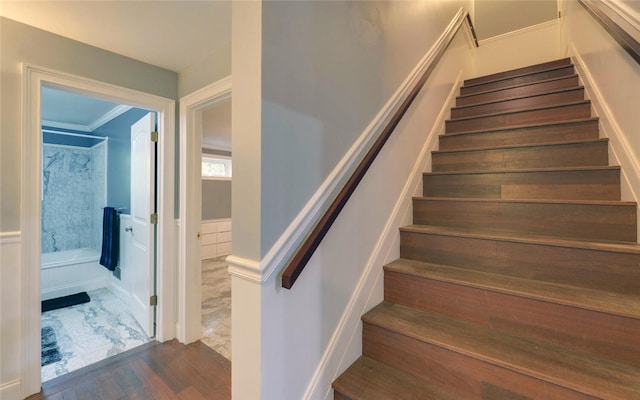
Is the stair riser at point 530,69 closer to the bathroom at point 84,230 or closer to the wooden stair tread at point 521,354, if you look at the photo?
the wooden stair tread at point 521,354

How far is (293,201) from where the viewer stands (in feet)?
3.26

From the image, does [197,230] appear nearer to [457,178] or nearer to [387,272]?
[387,272]

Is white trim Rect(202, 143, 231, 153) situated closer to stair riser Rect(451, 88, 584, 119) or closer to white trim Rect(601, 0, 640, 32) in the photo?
stair riser Rect(451, 88, 584, 119)

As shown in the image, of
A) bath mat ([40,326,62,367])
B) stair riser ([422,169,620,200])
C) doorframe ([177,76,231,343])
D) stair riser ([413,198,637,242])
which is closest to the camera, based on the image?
stair riser ([413,198,637,242])

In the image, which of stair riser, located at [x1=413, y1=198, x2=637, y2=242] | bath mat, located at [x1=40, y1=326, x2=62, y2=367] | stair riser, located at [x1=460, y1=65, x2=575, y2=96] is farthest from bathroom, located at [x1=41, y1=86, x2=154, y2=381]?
stair riser, located at [x1=460, y1=65, x2=575, y2=96]

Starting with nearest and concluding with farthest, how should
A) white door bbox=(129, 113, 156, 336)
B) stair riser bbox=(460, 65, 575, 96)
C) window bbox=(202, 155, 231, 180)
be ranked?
white door bbox=(129, 113, 156, 336), stair riser bbox=(460, 65, 575, 96), window bbox=(202, 155, 231, 180)

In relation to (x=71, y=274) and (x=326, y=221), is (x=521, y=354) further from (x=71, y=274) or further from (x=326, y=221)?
(x=71, y=274)

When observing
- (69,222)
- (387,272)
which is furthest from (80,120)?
(387,272)

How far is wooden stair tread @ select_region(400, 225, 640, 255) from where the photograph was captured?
1.14m

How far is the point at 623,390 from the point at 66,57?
3.23 metres

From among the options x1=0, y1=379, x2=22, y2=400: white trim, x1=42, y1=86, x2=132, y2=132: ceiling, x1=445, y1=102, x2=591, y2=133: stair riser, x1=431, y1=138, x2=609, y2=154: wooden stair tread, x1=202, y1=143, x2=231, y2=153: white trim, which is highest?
x1=42, y1=86, x2=132, y2=132: ceiling

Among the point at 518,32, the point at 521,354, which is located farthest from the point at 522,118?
the point at 518,32

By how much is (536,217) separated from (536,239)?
0.78ft

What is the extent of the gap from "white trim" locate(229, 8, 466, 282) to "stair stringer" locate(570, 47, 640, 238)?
3.78 ft
